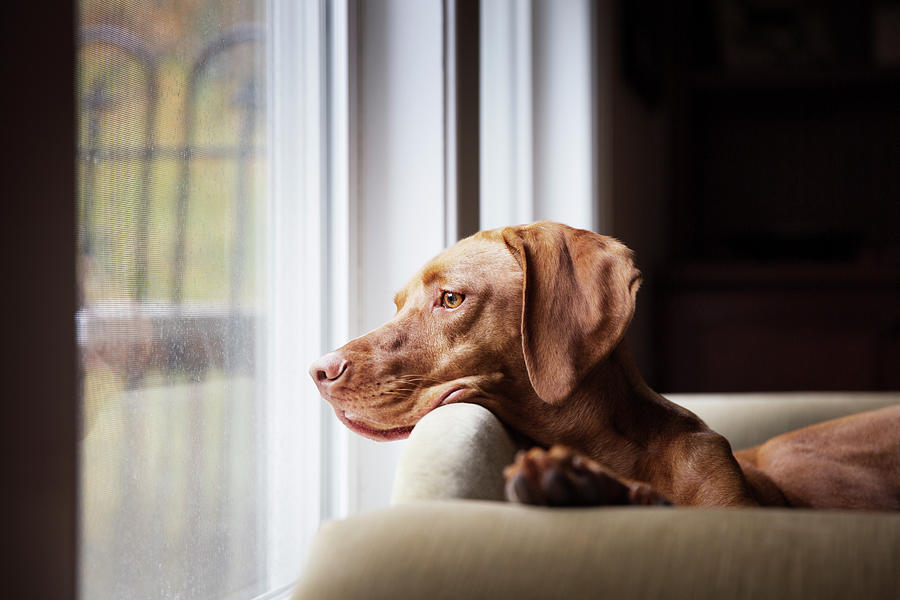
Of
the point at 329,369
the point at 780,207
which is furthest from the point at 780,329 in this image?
the point at 329,369

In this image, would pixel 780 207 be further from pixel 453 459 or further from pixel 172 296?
pixel 453 459

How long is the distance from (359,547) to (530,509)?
11cm

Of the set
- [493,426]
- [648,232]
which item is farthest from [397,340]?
[648,232]

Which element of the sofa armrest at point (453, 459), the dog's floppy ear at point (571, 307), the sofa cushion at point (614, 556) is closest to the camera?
the sofa cushion at point (614, 556)

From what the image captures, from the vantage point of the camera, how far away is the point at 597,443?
0.86 m

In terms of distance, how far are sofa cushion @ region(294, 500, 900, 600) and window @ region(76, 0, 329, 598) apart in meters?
0.42

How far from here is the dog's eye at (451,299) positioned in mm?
878

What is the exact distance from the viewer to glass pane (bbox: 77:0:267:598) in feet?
2.77

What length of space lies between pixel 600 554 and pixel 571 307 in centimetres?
37

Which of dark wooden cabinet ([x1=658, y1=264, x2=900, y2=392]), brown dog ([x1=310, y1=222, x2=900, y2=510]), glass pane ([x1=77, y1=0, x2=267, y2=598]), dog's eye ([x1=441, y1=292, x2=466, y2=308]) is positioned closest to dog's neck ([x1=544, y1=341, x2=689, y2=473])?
brown dog ([x1=310, y1=222, x2=900, y2=510])

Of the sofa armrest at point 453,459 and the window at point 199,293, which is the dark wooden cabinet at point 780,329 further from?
the sofa armrest at point 453,459

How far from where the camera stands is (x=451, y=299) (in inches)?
34.9

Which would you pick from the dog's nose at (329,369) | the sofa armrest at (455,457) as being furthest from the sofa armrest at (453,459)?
the dog's nose at (329,369)

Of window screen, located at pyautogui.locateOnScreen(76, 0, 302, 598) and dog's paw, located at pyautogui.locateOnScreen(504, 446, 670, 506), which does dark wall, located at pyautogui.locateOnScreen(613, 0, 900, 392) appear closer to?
window screen, located at pyautogui.locateOnScreen(76, 0, 302, 598)
